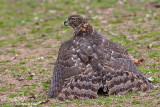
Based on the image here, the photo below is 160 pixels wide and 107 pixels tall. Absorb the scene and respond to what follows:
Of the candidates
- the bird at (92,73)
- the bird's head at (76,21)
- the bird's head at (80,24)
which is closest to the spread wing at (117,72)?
the bird at (92,73)

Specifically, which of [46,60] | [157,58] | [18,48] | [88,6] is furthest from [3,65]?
[88,6]

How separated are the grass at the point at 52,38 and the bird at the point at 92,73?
0.19 m

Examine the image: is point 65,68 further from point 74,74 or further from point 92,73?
point 92,73

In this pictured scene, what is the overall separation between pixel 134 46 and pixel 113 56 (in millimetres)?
3932

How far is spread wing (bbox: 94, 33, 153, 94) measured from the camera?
24.2 feet

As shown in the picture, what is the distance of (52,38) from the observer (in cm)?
1358

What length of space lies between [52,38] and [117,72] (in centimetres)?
644

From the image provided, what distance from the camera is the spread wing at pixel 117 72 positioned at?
737 centimetres

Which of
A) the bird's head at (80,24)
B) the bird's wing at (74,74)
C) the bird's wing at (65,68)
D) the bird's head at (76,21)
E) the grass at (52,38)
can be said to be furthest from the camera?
the bird's head at (76,21)

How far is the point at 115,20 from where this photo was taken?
49.6 feet

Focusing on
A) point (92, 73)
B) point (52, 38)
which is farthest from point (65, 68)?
point (52, 38)

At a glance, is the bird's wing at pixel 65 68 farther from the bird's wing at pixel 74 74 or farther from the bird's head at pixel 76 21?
the bird's head at pixel 76 21

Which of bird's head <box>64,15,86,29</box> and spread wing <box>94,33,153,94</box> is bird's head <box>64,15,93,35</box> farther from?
spread wing <box>94,33,153,94</box>

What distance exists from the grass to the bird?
0.19 m
